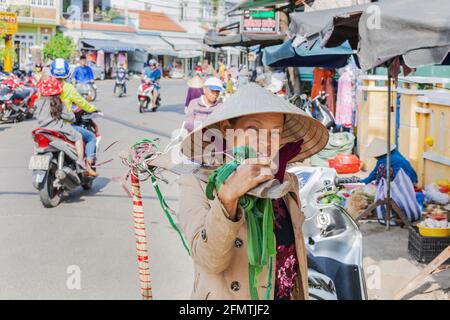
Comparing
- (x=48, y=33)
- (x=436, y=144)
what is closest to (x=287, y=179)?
(x=436, y=144)

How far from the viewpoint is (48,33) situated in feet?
147

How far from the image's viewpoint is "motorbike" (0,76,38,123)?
51.5 ft

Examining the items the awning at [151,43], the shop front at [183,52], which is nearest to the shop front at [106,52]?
the awning at [151,43]

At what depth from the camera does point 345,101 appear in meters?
11.7

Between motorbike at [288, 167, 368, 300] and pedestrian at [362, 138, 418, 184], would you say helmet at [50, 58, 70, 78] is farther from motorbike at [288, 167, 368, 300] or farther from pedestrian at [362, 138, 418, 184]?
motorbike at [288, 167, 368, 300]

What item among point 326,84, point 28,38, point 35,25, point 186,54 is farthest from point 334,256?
point 186,54

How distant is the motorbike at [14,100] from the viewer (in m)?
15.7

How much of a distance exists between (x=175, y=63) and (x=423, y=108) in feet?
162

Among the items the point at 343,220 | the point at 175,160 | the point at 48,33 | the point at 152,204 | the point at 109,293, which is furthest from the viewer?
the point at 48,33

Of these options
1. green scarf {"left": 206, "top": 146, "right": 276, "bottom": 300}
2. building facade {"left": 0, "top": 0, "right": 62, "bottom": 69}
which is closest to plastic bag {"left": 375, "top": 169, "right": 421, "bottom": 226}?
green scarf {"left": 206, "top": 146, "right": 276, "bottom": 300}

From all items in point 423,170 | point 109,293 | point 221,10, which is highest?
point 221,10

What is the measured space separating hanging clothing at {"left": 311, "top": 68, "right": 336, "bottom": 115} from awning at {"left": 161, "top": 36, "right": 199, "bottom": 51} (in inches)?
1686

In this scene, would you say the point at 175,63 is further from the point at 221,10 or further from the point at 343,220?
the point at 343,220

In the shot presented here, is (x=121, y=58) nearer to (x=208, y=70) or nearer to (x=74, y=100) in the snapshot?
(x=208, y=70)
